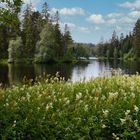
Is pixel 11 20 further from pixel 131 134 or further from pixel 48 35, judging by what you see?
pixel 48 35

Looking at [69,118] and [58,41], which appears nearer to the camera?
[69,118]

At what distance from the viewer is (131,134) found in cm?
927

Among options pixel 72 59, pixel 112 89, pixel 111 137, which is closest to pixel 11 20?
pixel 112 89

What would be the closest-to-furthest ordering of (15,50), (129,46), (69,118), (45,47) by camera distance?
(69,118) < (45,47) < (15,50) < (129,46)

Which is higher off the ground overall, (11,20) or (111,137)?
(11,20)

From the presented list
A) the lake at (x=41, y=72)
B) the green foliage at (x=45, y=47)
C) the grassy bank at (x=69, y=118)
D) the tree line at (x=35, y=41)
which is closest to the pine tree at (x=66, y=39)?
the tree line at (x=35, y=41)

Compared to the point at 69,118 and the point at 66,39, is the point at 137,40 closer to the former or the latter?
the point at 66,39

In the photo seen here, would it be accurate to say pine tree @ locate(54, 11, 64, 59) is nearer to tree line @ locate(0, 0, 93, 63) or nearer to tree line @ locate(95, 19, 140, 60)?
tree line @ locate(0, 0, 93, 63)

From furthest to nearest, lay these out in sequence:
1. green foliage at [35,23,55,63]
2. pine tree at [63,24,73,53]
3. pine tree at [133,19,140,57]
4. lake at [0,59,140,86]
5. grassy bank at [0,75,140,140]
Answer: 1. pine tree at [133,19,140,57]
2. pine tree at [63,24,73,53]
3. green foliage at [35,23,55,63]
4. lake at [0,59,140,86]
5. grassy bank at [0,75,140,140]

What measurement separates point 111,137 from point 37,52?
101475 millimetres

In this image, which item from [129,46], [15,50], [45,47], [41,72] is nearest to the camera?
[41,72]

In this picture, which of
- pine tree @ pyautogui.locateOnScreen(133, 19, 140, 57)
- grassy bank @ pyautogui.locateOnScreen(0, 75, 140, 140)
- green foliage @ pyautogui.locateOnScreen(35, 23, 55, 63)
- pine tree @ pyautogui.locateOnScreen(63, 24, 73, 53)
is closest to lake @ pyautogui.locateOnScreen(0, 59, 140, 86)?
grassy bank @ pyautogui.locateOnScreen(0, 75, 140, 140)

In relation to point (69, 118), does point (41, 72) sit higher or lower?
lower

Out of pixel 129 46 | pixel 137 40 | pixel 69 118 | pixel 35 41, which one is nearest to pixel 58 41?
pixel 35 41
